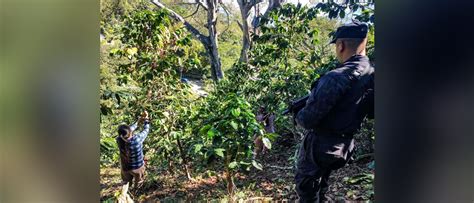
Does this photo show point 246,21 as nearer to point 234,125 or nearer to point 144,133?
point 234,125

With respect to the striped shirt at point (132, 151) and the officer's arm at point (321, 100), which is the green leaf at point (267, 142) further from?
the striped shirt at point (132, 151)

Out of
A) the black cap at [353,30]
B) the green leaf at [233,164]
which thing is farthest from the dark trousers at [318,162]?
the black cap at [353,30]

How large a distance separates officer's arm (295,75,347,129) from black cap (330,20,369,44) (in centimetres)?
18

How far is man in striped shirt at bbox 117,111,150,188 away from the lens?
5.75 ft

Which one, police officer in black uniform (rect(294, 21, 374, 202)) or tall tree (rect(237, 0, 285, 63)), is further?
tall tree (rect(237, 0, 285, 63))

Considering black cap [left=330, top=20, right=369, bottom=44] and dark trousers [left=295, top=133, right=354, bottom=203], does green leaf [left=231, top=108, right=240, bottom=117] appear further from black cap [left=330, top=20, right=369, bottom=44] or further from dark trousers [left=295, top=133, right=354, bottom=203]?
black cap [left=330, top=20, right=369, bottom=44]

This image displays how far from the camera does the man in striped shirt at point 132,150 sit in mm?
1754

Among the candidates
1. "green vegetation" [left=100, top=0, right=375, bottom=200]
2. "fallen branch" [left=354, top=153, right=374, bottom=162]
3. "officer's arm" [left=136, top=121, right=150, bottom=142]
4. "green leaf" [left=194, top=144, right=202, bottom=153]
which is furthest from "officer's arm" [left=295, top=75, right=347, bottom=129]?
"officer's arm" [left=136, top=121, right=150, bottom=142]
